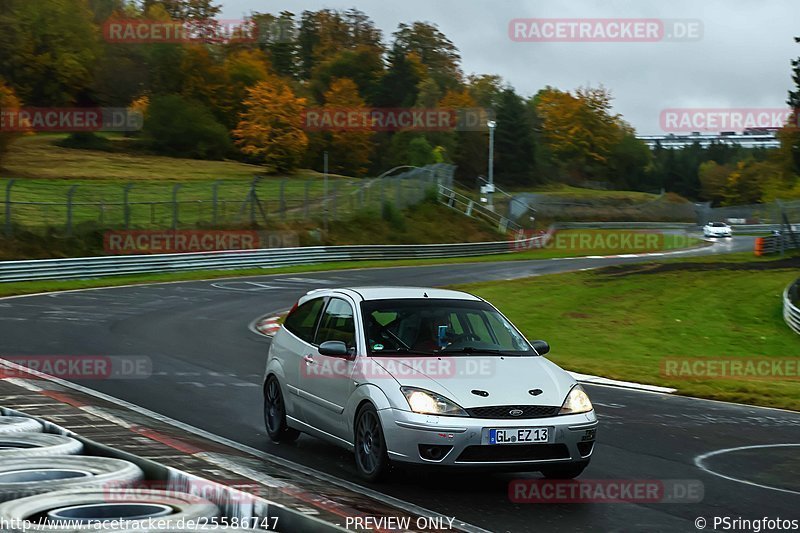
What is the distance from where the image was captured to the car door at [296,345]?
32.1 feet

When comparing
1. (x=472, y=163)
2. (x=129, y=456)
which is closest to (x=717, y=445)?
(x=129, y=456)

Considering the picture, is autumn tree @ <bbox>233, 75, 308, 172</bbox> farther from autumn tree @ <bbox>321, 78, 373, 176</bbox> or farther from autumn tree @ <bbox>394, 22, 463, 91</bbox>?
autumn tree @ <bbox>394, 22, 463, 91</bbox>

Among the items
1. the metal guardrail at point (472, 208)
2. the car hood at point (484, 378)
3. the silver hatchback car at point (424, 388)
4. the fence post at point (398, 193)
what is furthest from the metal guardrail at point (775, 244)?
the car hood at point (484, 378)

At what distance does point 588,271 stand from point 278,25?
100640 millimetres

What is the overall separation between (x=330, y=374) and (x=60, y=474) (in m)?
2.82

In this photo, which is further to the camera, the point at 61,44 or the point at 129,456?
the point at 61,44

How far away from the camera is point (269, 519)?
5941mm

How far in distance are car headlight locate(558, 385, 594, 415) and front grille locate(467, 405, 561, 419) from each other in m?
0.17

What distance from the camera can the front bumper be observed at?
7750mm

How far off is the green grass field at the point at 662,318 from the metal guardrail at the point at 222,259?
11302 millimetres

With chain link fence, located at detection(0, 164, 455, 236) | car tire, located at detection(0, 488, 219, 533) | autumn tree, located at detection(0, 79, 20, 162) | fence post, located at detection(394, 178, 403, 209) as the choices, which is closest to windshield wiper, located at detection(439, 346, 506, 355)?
car tire, located at detection(0, 488, 219, 533)

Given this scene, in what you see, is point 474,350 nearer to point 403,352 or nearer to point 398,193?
point 403,352

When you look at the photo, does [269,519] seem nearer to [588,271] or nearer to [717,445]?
[717,445]

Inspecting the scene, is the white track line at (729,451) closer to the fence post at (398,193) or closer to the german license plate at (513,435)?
the german license plate at (513,435)
